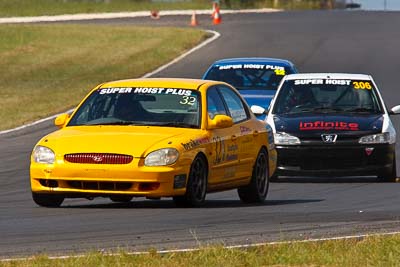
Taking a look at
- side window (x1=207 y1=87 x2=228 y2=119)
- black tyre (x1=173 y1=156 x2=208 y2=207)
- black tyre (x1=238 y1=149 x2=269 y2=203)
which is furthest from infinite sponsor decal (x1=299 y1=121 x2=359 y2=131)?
black tyre (x1=173 y1=156 x2=208 y2=207)

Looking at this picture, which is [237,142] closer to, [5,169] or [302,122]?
[302,122]

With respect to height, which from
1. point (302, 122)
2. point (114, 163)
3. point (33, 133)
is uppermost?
point (114, 163)

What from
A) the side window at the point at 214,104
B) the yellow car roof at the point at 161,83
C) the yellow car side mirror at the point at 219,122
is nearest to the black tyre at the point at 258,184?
the side window at the point at 214,104

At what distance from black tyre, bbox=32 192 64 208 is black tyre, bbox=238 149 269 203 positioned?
2052 millimetres

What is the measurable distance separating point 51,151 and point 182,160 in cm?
120

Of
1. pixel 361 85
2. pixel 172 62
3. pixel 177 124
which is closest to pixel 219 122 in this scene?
pixel 177 124

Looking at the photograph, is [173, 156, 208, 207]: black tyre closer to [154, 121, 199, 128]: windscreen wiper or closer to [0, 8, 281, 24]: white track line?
[154, 121, 199, 128]: windscreen wiper

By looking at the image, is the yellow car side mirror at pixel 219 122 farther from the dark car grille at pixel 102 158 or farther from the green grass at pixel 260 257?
the green grass at pixel 260 257

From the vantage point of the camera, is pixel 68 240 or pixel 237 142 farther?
pixel 237 142

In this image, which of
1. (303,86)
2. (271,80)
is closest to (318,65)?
(271,80)

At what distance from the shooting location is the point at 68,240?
34.5 feet

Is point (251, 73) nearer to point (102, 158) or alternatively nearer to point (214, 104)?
point (214, 104)

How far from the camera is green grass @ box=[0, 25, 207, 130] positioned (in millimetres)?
29547

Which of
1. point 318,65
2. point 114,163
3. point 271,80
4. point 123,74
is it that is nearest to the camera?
point 114,163
